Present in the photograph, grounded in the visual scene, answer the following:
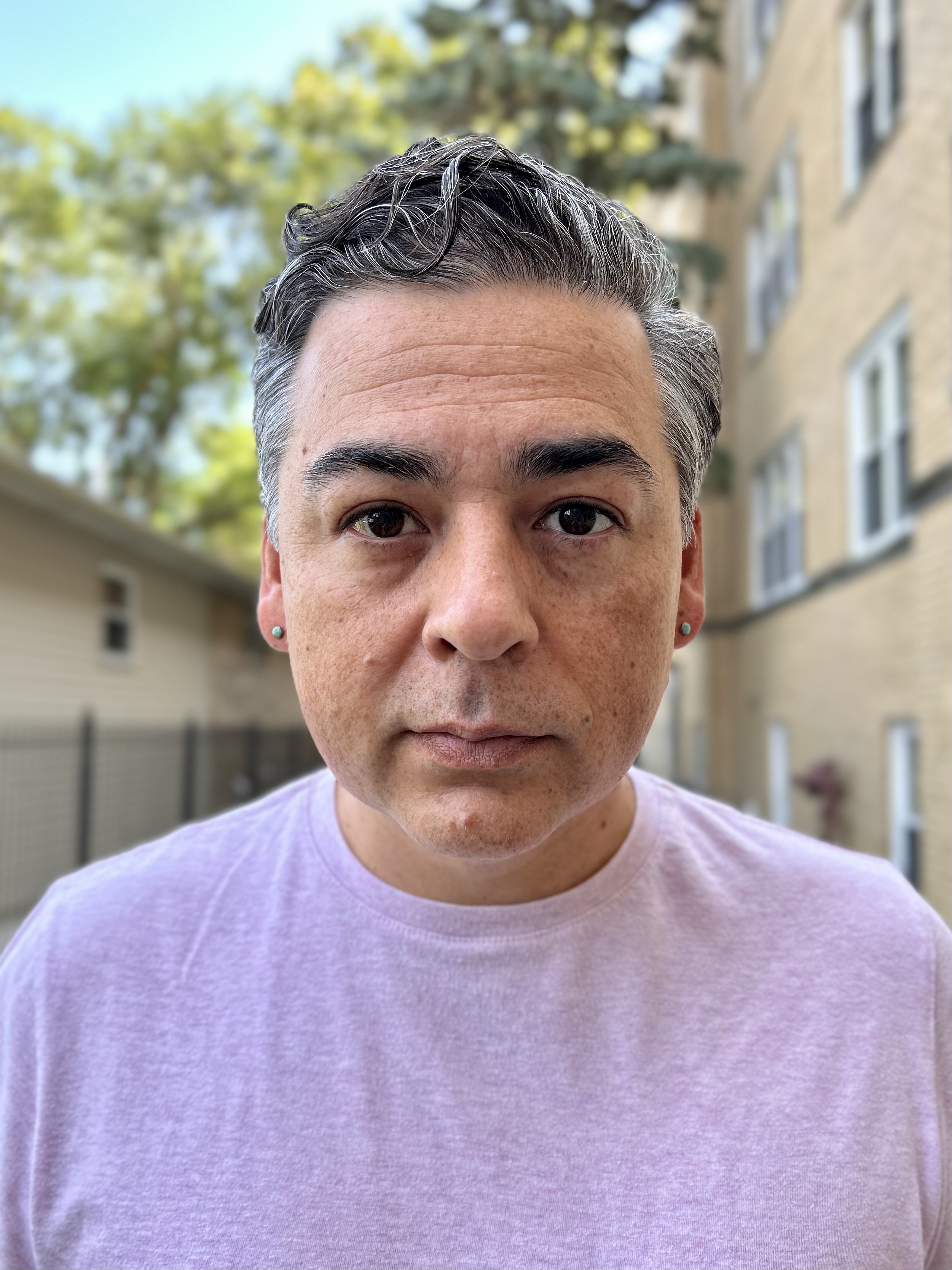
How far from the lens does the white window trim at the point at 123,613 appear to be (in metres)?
14.3

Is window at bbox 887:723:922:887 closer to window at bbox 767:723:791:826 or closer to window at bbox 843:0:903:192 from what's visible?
window at bbox 767:723:791:826

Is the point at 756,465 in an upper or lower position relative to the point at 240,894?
upper

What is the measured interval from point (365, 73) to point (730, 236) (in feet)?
26.6

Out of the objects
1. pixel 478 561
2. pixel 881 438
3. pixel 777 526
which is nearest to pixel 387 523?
pixel 478 561

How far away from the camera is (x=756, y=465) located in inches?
635

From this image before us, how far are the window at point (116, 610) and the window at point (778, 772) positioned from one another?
353 inches

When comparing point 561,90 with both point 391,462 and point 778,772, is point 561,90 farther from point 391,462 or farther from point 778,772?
point 391,462

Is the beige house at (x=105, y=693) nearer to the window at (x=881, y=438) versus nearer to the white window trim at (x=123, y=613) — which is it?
the white window trim at (x=123, y=613)

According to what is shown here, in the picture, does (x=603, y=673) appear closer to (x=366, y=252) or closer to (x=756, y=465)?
(x=366, y=252)

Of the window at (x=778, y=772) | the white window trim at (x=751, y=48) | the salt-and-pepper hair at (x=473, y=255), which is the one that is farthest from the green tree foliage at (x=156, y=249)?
the salt-and-pepper hair at (x=473, y=255)

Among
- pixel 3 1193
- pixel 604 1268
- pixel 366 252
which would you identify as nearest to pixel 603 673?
pixel 366 252

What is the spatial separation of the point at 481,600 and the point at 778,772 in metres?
14.4

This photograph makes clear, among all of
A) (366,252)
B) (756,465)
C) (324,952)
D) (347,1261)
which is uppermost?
(756,465)

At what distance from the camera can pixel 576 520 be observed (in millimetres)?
1487
